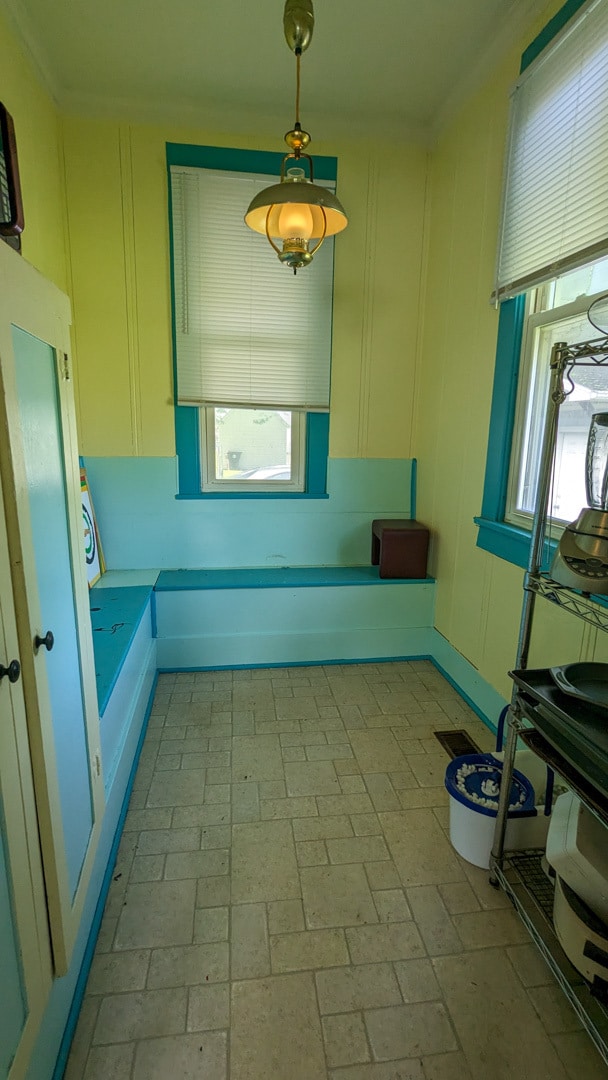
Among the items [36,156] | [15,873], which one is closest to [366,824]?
[15,873]

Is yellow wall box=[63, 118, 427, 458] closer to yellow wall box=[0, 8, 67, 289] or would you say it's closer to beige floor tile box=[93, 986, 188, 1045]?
yellow wall box=[0, 8, 67, 289]

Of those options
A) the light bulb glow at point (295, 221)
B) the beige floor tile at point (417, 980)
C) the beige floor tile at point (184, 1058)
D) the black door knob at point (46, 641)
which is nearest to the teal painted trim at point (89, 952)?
the beige floor tile at point (184, 1058)

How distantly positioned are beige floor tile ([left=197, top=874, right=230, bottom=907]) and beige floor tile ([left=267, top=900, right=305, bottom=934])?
15 cm

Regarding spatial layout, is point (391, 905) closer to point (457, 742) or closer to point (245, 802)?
point (245, 802)

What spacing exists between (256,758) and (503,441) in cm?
190

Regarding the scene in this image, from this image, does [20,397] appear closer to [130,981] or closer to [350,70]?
[130,981]

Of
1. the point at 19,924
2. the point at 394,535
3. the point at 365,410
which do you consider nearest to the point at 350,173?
the point at 365,410

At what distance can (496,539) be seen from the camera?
2484 millimetres

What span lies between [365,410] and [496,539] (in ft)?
4.38

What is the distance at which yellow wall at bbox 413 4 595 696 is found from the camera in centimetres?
240

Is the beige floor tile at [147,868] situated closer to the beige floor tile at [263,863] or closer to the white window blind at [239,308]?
the beige floor tile at [263,863]

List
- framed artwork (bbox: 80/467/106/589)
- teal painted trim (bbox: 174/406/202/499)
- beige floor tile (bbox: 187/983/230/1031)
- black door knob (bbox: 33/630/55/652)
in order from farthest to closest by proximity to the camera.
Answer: teal painted trim (bbox: 174/406/202/499)
framed artwork (bbox: 80/467/106/589)
beige floor tile (bbox: 187/983/230/1031)
black door knob (bbox: 33/630/55/652)

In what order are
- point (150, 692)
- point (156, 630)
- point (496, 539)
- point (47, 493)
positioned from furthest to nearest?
point (156, 630) < point (150, 692) < point (496, 539) < point (47, 493)

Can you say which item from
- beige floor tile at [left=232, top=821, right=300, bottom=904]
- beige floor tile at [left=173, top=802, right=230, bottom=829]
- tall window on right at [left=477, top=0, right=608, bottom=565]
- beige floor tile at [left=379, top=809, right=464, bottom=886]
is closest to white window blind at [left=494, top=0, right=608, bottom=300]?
tall window on right at [left=477, top=0, right=608, bottom=565]
